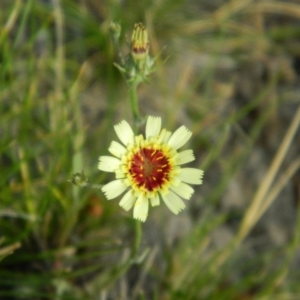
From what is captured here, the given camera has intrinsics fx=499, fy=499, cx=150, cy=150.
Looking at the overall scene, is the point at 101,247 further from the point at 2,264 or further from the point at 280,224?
the point at 280,224

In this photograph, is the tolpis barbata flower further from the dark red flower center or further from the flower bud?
the flower bud

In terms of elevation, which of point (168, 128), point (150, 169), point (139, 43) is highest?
point (168, 128)

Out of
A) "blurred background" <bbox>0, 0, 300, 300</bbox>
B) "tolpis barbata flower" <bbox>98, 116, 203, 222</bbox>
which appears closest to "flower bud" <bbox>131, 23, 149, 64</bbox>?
"tolpis barbata flower" <bbox>98, 116, 203, 222</bbox>

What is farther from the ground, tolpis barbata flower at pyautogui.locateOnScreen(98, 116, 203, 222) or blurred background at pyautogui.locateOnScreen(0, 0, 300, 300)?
blurred background at pyautogui.locateOnScreen(0, 0, 300, 300)

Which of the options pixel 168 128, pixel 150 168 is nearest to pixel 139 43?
pixel 150 168

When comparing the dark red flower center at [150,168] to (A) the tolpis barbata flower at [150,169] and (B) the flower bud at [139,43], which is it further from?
(B) the flower bud at [139,43]

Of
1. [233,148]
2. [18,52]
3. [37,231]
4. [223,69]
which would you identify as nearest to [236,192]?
[233,148]

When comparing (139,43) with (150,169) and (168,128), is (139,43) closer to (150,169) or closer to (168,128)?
(150,169)
